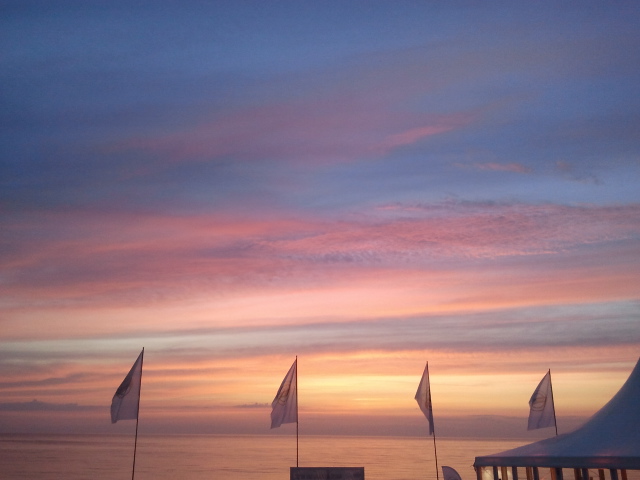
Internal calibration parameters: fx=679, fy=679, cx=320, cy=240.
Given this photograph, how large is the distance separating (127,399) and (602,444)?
1636cm

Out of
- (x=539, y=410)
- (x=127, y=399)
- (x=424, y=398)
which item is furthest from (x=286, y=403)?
(x=539, y=410)

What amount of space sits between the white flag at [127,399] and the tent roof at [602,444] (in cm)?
1344

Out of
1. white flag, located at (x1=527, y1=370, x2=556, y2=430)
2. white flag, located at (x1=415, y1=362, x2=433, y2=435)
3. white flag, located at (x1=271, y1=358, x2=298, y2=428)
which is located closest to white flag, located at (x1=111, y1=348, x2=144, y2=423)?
white flag, located at (x1=271, y1=358, x2=298, y2=428)

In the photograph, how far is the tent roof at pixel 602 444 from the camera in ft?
64.7

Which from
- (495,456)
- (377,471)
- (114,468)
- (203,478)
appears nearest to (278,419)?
(495,456)

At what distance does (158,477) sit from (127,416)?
1966 inches

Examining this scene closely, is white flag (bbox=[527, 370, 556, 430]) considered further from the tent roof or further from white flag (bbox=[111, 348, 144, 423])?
white flag (bbox=[111, 348, 144, 423])

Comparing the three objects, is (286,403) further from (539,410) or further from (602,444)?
(602,444)

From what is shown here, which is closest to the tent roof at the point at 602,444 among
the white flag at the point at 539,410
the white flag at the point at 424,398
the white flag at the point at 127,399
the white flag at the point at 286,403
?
the white flag at the point at 424,398

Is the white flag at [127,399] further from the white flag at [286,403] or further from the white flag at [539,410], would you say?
the white flag at [539,410]

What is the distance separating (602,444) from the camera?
2067 centimetres

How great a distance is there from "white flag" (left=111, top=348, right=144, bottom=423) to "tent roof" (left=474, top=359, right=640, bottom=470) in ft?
44.1

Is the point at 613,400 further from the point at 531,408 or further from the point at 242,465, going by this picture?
the point at 242,465

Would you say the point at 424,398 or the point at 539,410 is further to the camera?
the point at 539,410
